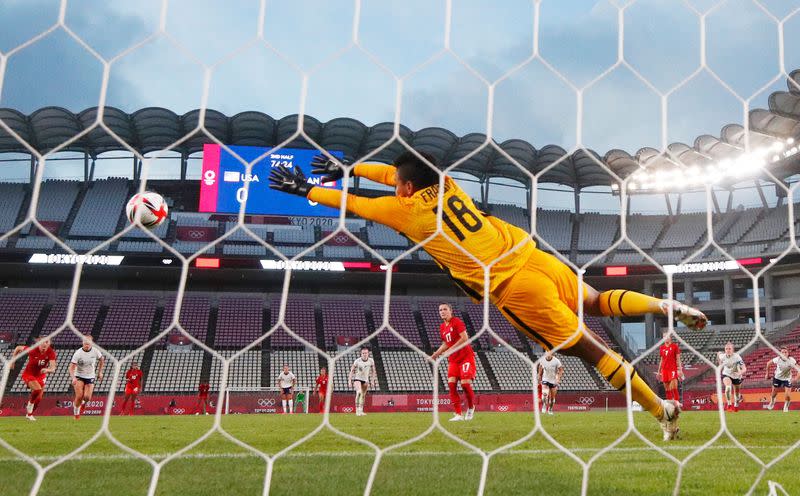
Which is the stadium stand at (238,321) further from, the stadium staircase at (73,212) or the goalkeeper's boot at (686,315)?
the goalkeeper's boot at (686,315)

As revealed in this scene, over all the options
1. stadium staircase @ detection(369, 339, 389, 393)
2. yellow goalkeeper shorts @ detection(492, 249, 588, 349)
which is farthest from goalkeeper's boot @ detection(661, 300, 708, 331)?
stadium staircase @ detection(369, 339, 389, 393)

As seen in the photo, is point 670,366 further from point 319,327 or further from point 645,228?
point 645,228

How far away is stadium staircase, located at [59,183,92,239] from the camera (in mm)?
24172

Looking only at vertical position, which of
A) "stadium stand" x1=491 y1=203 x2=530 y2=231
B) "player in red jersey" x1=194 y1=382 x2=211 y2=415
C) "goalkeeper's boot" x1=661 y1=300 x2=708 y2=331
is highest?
"stadium stand" x1=491 y1=203 x2=530 y2=231

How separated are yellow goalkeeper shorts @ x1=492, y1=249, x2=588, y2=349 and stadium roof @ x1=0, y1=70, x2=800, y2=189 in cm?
1652

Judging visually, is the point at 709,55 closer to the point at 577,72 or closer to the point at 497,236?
the point at 577,72

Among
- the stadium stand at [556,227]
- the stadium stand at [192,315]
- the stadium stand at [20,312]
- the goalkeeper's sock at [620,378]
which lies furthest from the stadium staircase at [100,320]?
the goalkeeper's sock at [620,378]

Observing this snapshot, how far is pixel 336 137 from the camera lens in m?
22.9

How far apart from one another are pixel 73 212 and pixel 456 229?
25.4 m

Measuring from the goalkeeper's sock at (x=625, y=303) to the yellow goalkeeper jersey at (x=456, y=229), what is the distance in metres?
0.53

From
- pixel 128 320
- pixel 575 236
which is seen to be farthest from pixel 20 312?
pixel 575 236

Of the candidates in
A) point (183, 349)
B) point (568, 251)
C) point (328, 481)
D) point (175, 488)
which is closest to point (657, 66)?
point (328, 481)

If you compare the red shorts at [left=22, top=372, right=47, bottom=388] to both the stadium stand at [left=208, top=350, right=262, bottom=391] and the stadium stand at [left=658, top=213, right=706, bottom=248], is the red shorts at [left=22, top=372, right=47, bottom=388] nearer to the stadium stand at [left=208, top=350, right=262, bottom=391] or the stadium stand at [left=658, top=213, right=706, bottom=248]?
the stadium stand at [left=208, top=350, right=262, bottom=391]

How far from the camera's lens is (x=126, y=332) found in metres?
21.0
